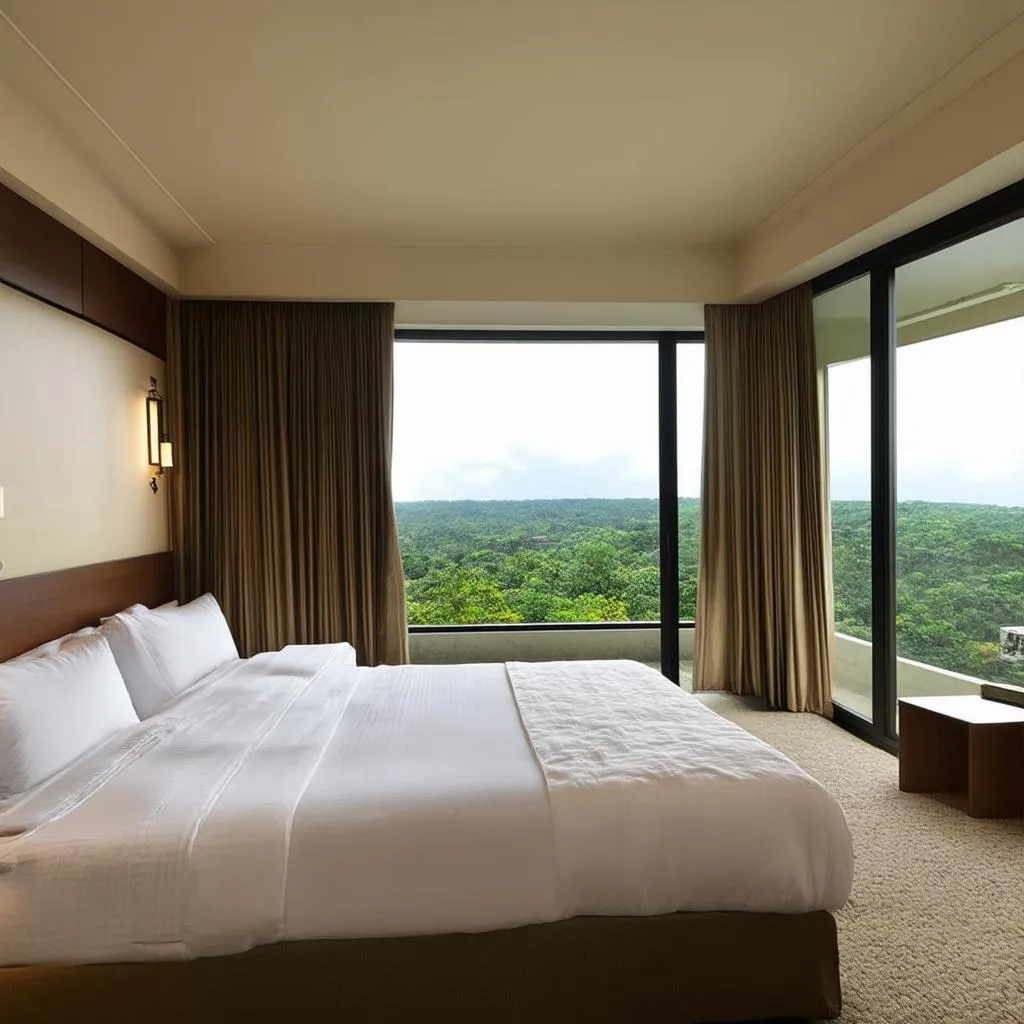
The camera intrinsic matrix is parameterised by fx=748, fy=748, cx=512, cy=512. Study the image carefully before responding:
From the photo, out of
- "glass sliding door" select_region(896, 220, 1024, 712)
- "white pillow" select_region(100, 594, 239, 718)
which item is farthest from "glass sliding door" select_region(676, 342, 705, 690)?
"white pillow" select_region(100, 594, 239, 718)

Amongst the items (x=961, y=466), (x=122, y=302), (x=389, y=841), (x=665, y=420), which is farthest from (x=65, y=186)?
(x=961, y=466)

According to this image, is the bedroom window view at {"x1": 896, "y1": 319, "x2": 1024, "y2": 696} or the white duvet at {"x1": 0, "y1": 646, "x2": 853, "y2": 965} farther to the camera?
the bedroom window view at {"x1": 896, "y1": 319, "x2": 1024, "y2": 696}

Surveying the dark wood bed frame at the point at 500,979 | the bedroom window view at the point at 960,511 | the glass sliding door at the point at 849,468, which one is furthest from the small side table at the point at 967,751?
the dark wood bed frame at the point at 500,979

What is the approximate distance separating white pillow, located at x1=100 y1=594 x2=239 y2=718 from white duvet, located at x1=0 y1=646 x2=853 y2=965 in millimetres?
535

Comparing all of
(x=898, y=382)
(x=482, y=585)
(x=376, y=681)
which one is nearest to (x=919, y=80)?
(x=898, y=382)

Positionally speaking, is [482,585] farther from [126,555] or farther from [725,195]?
[725,195]

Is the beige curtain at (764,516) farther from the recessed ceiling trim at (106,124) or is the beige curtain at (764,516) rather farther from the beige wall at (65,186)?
the beige wall at (65,186)

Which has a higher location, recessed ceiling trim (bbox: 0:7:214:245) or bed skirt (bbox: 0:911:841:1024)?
recessed ceiling trim (bbox: 0:7:214:245)

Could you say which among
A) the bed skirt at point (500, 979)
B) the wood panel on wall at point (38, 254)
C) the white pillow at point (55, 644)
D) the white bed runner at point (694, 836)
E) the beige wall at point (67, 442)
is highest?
the wood panel on wall at point (38, 254)

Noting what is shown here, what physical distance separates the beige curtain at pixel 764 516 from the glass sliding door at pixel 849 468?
8 cm

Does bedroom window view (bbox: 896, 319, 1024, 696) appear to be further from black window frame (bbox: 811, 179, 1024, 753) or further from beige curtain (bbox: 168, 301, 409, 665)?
beige curtain (bbox: 168, 301, 409, 665)

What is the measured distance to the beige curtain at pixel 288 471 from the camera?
4.38 meters

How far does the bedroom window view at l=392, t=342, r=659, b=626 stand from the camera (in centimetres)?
525

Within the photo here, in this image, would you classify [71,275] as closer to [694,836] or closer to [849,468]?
[694,836]
